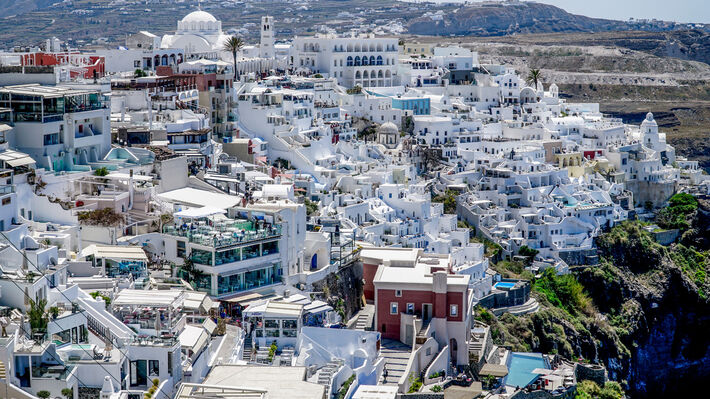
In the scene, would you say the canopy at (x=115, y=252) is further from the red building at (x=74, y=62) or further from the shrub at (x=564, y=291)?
the shrub at (x=564, y=291)

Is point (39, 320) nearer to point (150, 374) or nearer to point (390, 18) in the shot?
point (150, 374)

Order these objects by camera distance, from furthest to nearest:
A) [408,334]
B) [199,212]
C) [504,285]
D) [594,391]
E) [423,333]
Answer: [504,285]
[594,391]
[199,212]
[408,334]
[423,333]

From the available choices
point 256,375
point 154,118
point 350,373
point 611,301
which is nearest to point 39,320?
point 256,375

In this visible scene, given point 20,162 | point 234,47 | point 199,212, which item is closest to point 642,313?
point 234,47

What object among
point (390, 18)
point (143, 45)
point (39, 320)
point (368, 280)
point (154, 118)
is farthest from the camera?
point (390, 18)

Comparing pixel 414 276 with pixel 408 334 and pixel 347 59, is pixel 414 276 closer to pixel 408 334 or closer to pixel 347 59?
pixel 408 334
